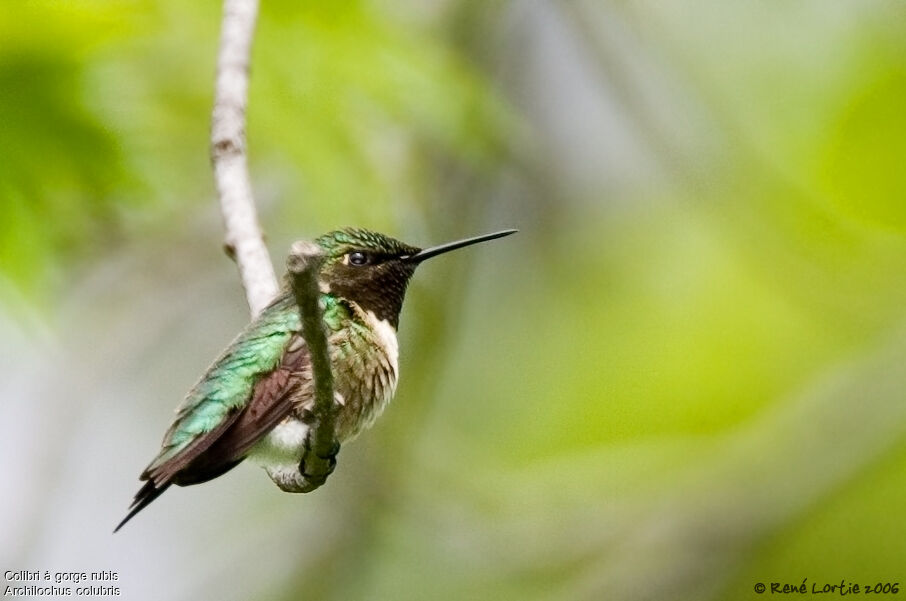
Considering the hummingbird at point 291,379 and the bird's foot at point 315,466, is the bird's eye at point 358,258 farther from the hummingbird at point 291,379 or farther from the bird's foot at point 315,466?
the bird's foot at point 315,466

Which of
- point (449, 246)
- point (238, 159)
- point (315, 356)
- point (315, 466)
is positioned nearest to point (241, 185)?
point (238, 159)

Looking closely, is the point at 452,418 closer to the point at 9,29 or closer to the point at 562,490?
the point at 562,490

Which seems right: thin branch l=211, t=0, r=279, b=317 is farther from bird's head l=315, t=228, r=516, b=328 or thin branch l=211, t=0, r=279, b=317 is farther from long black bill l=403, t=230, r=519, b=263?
long black bill l=403, t=230, r=519, b=263

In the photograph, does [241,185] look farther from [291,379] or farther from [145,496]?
[145,496]

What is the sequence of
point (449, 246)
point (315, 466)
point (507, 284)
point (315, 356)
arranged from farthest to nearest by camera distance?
point (507, 284)
point (449, 246)
point (315, 466)
point (315, 356)

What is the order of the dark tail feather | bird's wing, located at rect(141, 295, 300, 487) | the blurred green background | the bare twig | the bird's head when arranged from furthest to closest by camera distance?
the bird's head, the blurred green background, bird's wing, located at rect(141, 295, 300, 487), the dark tail feather, the bare twig

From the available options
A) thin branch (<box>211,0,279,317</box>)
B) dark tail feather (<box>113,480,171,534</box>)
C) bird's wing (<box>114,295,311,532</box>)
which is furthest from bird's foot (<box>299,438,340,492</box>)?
thin branch (<box>211,0,279,317</box>)
